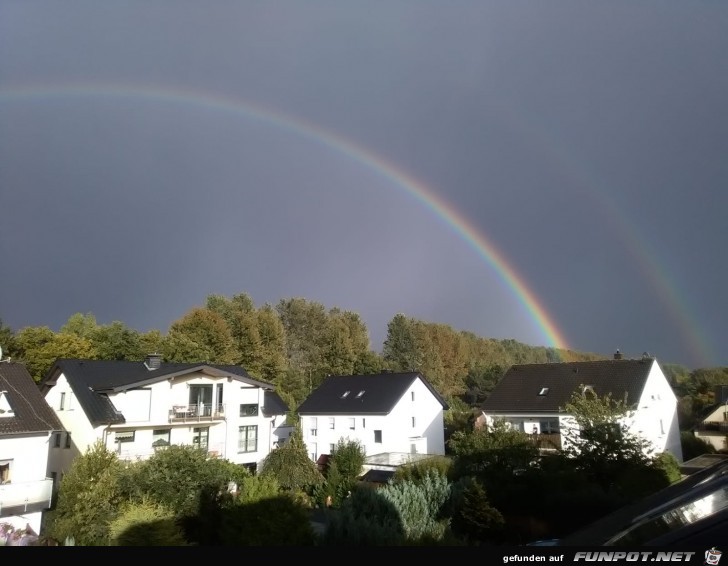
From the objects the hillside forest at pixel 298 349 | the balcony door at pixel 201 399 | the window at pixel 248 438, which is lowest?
the window at pixel 248 438

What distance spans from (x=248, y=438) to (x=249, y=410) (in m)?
1.90

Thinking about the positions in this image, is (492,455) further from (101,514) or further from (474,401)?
(474,401)

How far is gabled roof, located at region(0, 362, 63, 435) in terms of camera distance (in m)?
21.6

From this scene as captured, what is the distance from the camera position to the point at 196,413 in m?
31.9

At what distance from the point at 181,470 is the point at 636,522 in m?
17.5

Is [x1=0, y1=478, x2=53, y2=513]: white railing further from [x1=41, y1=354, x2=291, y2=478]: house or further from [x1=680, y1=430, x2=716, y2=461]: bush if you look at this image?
[x1=680, y1=430, x2=716, y2=461]: bush

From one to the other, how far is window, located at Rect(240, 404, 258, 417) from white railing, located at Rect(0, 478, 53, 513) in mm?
15323

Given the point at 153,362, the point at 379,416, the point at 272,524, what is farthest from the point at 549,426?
the point at 272,524

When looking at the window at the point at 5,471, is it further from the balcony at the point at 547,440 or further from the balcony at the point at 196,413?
the balcony at the point at 547,440

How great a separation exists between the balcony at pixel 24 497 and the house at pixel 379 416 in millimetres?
21817

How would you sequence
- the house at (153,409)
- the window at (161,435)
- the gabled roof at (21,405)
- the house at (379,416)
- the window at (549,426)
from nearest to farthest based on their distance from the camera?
the gabled roof at (21,405) < the house at (153,409) < the window at (161,435) < the window at (549,426) < the house at (379,416)

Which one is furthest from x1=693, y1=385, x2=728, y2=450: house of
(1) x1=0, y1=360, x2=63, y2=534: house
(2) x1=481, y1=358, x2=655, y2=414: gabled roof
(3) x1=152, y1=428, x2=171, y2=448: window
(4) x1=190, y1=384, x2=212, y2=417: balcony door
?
(1) x1=0, y1=360, x2=63, y2=534: house

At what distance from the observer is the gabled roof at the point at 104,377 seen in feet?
91.8

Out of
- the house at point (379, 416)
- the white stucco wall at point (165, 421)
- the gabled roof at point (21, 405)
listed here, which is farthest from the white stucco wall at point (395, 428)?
the gabled roof at point (21, 405)
